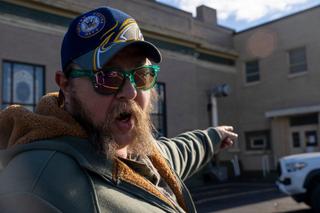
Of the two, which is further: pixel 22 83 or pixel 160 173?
pixel 22 83

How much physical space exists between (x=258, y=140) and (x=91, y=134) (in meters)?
21.1

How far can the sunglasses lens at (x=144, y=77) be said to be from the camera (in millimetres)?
1750

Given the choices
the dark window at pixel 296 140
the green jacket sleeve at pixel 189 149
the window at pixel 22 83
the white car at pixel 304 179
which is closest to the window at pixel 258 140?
the dark window at pixel 296 140

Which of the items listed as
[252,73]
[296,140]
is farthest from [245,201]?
[252,73]

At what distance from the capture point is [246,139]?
73.3 ft

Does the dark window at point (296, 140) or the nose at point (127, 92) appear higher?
the nose at point (127, 92)

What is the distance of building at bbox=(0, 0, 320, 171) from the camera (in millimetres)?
12805

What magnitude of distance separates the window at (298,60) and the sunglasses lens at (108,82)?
19.8 m

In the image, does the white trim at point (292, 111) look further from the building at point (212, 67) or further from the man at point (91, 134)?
the man at point (91, 134)

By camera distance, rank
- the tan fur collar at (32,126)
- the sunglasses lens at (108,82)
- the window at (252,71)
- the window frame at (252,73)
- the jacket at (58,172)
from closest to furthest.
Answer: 1. the jacket at (58,172)
2. the tan fur collar at (32,126)
3. the sunglasses lens at (108,82)
4. the window frame at (252,73)
5. the window at (252,71)

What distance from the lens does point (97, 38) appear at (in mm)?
1595

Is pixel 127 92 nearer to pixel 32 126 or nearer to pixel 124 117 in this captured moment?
pixel 124 117

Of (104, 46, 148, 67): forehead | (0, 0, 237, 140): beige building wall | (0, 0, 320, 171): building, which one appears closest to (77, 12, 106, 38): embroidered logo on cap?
(104, 46, 148, 67): forehead

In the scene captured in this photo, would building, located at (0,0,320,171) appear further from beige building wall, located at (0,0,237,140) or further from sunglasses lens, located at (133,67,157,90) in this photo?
sunglasses lens, located at (133,67,157,90)
